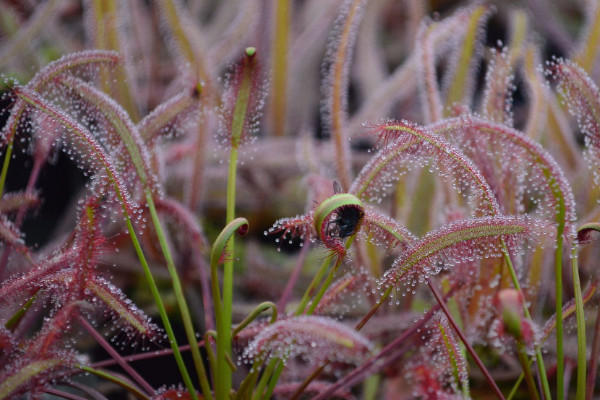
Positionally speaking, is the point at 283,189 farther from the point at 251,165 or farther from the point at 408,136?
the point at 408,136

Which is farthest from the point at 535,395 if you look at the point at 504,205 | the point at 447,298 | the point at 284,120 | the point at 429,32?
the point at 284,120

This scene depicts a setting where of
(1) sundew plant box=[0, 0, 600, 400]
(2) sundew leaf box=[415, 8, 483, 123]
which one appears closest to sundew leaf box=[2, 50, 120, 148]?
(1) sundew plant box=[0, 0, 600, 400]

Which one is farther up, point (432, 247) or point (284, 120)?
point (284, 120)

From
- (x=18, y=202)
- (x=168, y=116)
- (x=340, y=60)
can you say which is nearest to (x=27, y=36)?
(x=18, y=202)

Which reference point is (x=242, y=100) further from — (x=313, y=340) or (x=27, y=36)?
(x=27, y=36)

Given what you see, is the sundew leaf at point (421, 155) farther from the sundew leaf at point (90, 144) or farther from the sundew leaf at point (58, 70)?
the sundew leaf at point (58, 70)

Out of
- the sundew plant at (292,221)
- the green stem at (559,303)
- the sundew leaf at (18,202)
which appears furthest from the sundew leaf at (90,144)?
the green stem at (559,303)

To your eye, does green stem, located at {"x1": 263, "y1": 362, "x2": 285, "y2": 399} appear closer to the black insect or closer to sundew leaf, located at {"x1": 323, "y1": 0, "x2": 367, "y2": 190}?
the black insect
